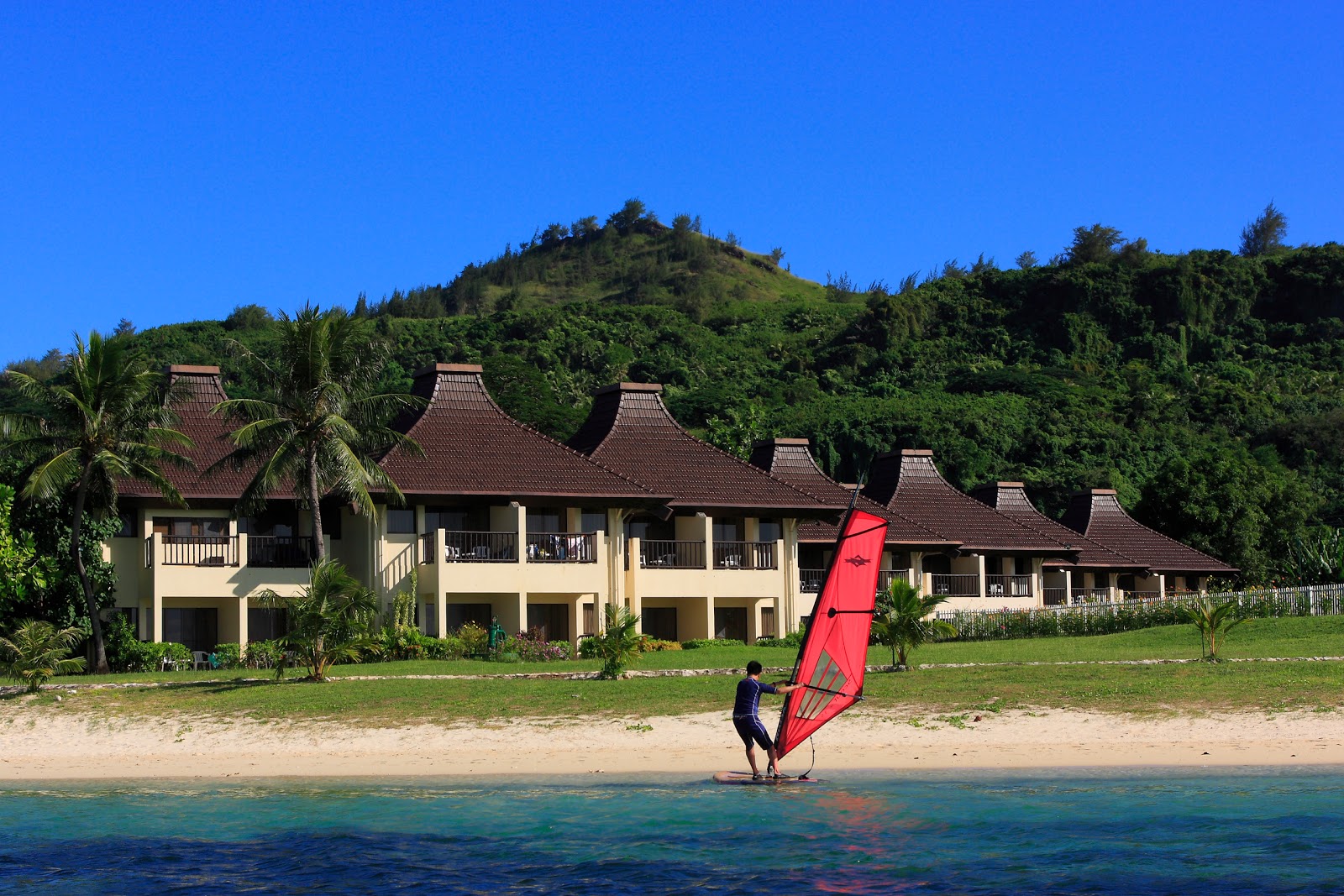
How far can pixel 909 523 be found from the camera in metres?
51.3

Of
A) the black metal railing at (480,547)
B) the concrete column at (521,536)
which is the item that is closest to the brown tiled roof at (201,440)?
the black metal railing at (480,547)

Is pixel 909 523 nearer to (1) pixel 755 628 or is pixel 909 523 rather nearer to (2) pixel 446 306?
(1) pixel 755 628

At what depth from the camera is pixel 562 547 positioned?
138ft

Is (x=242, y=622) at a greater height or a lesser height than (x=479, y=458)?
lesser

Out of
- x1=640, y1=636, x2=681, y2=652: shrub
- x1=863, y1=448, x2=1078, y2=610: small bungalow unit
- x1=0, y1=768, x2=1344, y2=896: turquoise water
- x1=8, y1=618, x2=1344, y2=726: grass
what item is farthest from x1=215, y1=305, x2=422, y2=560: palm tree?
x1=863, y1=448, x2=1078, y2=610: small bungalow unit

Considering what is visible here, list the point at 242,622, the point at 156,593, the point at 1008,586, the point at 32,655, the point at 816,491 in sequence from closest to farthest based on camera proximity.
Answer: the point at 32,655, the point at 156,593, the point at 242,622, the point at 816,491, the point at 1008,586

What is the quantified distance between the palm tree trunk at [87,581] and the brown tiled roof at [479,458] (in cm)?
758

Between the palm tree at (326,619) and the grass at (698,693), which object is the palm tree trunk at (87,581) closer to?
the grass at (698,693)

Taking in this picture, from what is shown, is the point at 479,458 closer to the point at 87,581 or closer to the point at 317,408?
the point at 317,408

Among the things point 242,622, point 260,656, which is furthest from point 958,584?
point 260,656

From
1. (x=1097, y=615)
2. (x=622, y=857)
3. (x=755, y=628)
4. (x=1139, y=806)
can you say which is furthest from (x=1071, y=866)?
(x=755, y=628)

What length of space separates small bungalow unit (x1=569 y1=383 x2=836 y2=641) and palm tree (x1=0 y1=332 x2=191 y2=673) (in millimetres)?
12877

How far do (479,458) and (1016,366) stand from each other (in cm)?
8095

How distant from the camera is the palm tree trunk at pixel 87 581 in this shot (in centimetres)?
3606
